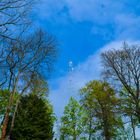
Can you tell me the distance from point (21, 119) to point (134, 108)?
10.2 meters

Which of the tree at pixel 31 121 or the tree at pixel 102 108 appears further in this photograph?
the tree at pixel 102 108

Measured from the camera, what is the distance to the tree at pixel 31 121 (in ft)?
98.1

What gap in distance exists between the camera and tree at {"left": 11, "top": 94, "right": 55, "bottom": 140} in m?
29.9

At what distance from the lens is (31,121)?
30.4m

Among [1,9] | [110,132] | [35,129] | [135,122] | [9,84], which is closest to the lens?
[1,9]

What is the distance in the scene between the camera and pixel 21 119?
30109mm

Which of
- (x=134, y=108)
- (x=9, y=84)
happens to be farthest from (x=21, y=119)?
(x=134, y=108)

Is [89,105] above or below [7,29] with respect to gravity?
above

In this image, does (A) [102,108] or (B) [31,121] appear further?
(A) [102,108]

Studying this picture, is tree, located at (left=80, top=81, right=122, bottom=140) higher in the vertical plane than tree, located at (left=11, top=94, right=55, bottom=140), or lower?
higher

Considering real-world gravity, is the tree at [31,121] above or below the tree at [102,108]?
below

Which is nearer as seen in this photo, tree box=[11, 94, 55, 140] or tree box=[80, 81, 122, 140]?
tree box=[11, 94, 55, 140]

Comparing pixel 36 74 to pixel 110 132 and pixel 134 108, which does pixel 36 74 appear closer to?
pixel 134 108

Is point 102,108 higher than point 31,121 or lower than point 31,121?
higher
